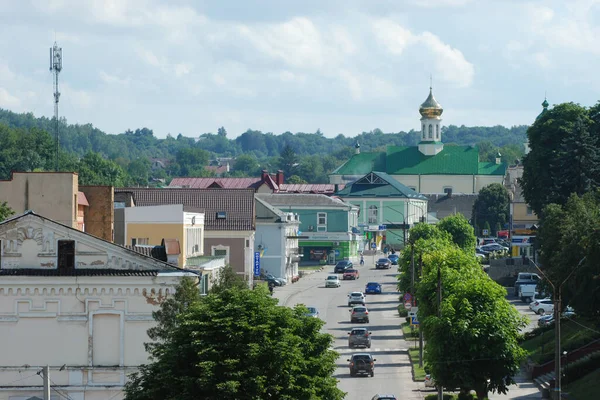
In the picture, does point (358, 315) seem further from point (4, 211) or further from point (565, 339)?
point (4, 211)

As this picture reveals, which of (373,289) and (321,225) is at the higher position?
(321,225)

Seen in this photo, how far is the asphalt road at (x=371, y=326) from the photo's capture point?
5703cm

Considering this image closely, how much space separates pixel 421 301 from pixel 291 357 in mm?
28171

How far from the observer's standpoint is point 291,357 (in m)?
35.7

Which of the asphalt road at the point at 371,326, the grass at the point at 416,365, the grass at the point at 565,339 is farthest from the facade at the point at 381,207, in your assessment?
the grass at the point at 565,339

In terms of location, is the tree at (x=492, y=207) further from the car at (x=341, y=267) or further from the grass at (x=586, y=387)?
the grass at (x=586, y=387)

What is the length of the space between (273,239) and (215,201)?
2813cm

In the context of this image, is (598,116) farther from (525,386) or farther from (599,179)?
(525,386)

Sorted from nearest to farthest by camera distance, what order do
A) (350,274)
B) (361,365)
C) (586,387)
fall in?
1. (586,387)
2. (361,365)
3. (350,274)

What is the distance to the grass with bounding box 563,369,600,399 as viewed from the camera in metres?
52.3

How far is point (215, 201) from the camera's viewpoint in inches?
3051

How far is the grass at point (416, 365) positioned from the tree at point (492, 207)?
117524mm

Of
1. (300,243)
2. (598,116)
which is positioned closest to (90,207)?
(598,116)

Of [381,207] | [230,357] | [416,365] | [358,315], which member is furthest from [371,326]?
[381,207]
